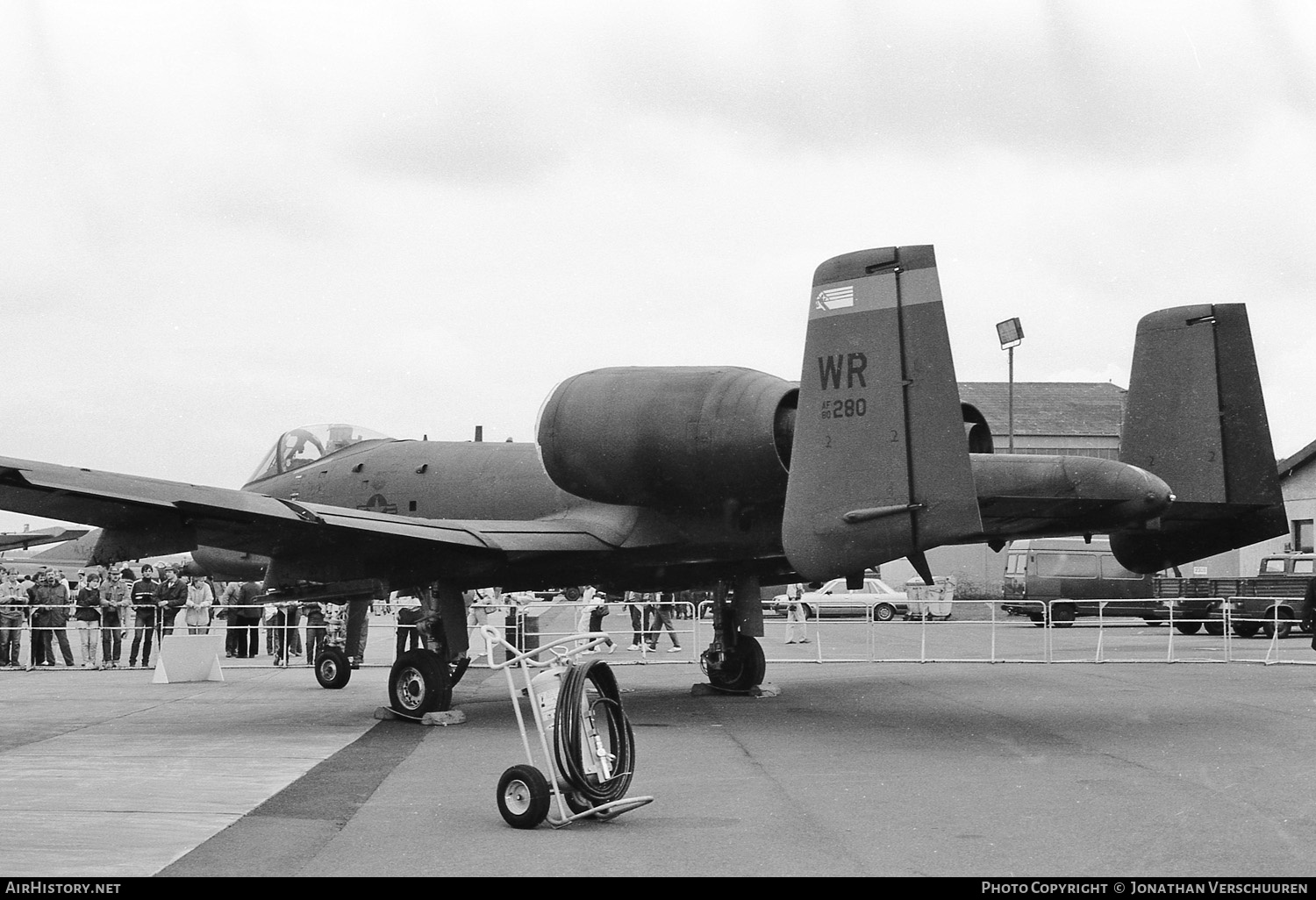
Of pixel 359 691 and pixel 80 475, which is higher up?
pixel 80 475

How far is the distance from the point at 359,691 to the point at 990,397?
194 feet

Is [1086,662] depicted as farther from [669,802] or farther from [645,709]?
[669,802]

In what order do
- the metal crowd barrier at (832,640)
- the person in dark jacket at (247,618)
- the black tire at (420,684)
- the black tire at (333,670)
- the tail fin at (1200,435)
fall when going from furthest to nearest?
the person in dark jacket at (247,618), the metal crowd barrier at (832,640), the black tire at (333,670), the black tire at (420,684), the tail fin at (1200,435)

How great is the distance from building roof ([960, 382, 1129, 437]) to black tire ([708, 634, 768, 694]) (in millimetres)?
47806

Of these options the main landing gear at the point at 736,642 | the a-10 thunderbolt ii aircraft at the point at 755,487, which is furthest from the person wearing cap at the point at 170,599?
the main landing gear at the point at 736,642

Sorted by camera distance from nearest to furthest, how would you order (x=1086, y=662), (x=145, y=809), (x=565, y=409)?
(x=145, y=809), (x=565, y=409), (x=1086, y=662)

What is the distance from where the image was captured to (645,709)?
14.8 metres

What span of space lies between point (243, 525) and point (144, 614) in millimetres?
12697

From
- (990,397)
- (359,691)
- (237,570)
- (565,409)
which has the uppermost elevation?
(990,397)

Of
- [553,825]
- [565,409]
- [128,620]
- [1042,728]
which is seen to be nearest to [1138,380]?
[1042,728]

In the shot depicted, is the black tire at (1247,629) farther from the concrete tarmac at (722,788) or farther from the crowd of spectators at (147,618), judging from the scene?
the concrete tarmac at (722,788)

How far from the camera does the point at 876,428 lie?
10.9 meters

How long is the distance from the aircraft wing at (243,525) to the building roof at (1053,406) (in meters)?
51.2

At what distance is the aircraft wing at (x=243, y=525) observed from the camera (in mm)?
11547
